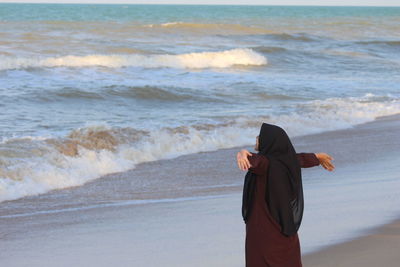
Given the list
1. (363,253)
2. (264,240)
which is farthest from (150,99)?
(264,240)

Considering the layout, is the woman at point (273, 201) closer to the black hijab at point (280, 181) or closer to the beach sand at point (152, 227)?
the black hijab at point (280, 181)

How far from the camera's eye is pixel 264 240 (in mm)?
3670

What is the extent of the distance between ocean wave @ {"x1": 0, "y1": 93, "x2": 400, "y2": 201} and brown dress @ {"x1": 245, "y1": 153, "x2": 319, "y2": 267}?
12.7 feet

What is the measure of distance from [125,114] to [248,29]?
3153 cm

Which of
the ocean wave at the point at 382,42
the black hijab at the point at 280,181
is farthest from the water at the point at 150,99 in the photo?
the ocean wave at the point at 382,42

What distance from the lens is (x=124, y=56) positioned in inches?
899

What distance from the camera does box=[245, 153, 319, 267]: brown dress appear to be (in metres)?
3.64

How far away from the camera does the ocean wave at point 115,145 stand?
25.2 feet

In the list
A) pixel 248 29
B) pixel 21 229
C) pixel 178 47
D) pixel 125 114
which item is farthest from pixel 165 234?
pixel 248 29

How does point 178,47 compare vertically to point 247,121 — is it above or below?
below

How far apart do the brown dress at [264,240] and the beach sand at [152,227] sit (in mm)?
1083

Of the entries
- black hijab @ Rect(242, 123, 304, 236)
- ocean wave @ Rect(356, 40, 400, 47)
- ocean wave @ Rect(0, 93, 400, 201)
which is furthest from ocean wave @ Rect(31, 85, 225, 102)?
ocean wave @ Rect(356, 40, 400, 47)

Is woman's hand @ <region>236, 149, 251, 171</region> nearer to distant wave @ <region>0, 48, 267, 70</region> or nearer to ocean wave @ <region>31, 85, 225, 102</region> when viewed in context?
ocean wave @ <region>31, 85, 225, 102</region>

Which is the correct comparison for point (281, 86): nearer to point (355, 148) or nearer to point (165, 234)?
point (355, 148)
